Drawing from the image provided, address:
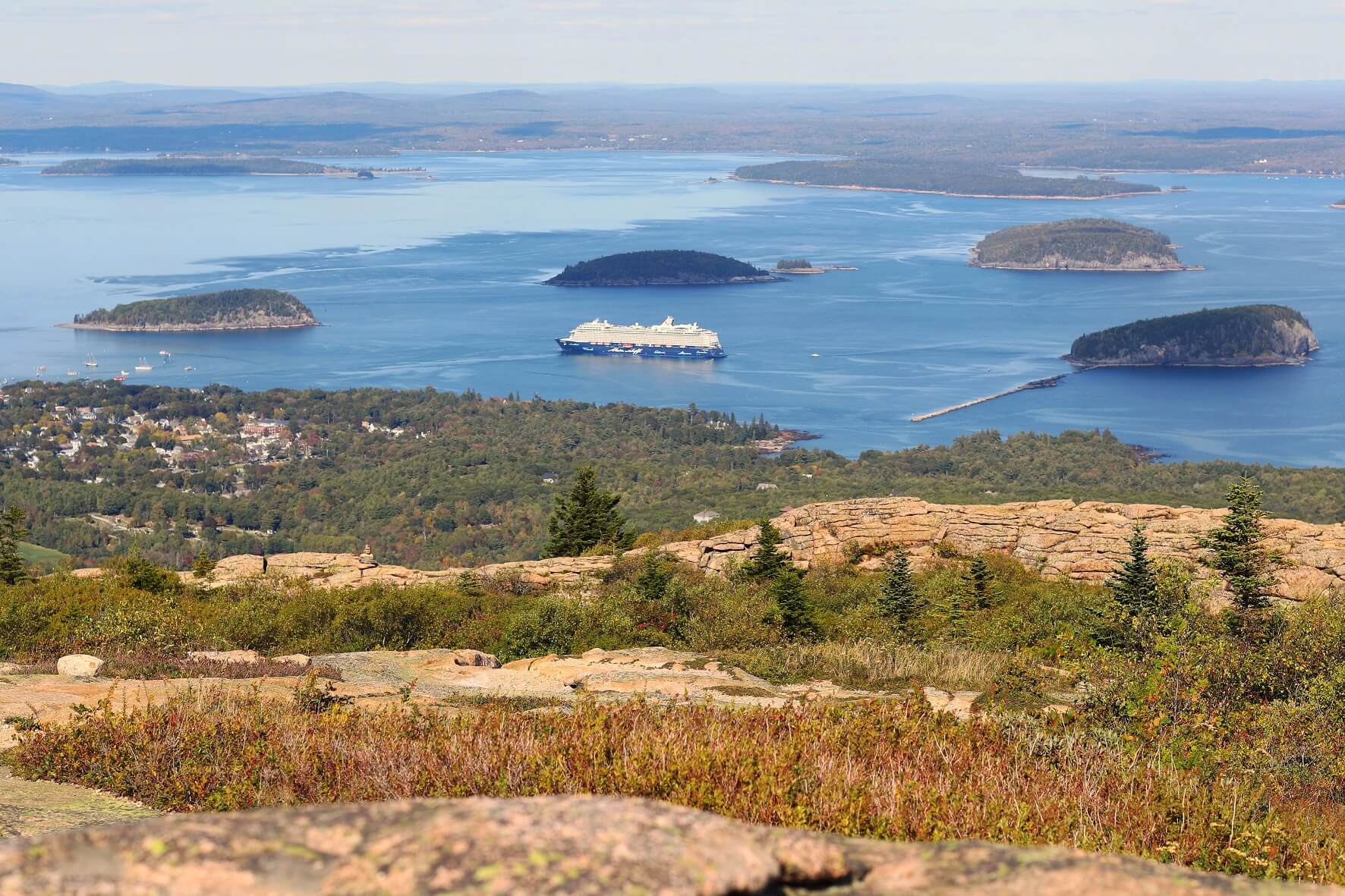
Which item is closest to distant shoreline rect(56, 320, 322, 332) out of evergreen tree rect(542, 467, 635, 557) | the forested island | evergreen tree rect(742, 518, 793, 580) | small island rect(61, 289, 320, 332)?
small island rect(61, 289, 320, 332)

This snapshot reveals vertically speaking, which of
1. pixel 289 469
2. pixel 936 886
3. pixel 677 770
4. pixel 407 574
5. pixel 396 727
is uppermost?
pixel 936 886

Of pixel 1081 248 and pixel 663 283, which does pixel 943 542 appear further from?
pixel 1081 248

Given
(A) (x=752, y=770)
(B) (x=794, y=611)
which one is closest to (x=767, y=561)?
(B) (x=794, y=611)

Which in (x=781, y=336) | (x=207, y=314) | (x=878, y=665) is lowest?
(x=781, y=336)

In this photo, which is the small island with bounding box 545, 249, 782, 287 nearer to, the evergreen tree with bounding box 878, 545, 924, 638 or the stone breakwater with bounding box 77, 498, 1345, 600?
the stone breakwater with bounding box 77, 498, 1345, 600

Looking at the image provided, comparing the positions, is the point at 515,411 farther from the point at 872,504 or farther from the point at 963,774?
the point at 963,774

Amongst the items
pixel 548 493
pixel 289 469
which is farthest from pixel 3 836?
pixel 289 469
